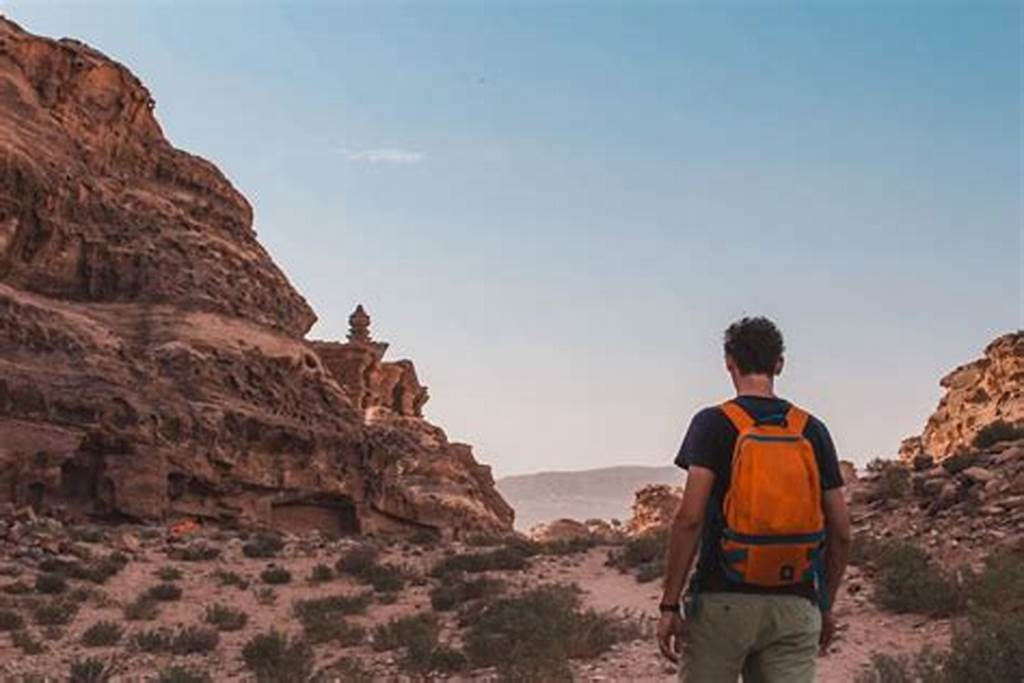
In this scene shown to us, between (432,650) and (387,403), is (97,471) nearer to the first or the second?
(432,650)

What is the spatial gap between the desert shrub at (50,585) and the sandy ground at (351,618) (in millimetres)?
551

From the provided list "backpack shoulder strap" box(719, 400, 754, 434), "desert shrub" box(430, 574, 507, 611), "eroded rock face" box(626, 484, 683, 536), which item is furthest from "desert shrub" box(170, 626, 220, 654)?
"eroded rock face" box(626, 484, 683, 536)

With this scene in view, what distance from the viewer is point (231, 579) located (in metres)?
16.7

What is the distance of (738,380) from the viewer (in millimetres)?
3488

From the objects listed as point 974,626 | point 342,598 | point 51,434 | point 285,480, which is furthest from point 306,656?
point 285,480

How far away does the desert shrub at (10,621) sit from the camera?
39.3 feet

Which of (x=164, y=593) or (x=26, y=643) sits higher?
(x=164, y=593)

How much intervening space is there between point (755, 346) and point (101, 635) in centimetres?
1040

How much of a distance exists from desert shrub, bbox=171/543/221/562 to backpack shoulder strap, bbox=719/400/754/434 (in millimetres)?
18012

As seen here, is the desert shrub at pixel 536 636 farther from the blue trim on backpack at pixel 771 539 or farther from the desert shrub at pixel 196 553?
the desert shrub at pixel 196 553

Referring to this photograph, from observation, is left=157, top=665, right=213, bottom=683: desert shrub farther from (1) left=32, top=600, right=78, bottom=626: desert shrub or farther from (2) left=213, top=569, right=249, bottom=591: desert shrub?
(2) left=213, top=569, right=249, bottom=591: desert shrub

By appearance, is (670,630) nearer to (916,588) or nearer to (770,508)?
(770,508)

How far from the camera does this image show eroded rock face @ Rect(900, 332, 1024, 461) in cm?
3572

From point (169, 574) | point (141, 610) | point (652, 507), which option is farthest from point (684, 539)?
point (652, 507)
